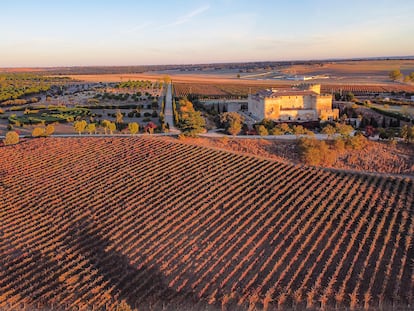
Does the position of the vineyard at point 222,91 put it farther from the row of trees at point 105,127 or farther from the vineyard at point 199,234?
the vineyard at point 199,234

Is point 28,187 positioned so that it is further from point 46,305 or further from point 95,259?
point 46,305

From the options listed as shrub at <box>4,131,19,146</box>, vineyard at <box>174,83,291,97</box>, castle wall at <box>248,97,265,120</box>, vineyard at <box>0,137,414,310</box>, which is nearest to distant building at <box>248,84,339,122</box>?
castle wall at <box>248,97,265,120</box>

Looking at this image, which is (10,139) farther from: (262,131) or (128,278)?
(128,278)

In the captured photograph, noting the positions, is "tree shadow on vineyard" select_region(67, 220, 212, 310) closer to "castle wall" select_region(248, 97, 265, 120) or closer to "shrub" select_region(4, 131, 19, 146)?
"shrub" select_region(4, 131, 19, 146)

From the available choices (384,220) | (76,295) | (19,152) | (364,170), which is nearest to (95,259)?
(76,295)

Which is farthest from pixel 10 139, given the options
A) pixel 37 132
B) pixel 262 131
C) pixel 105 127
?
pixel 262 131

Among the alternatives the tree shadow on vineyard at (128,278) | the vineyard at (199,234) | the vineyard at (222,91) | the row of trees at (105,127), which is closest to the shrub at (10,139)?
the vineyard at (199,234)

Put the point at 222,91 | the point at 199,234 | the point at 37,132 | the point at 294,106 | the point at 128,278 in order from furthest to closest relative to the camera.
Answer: the point at 222,91
the point at 294,106
the point at 37,132
the point at 199,234
the point at 128,278
